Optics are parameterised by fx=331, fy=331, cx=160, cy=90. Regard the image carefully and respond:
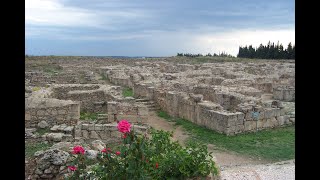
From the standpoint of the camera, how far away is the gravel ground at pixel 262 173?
7.35m

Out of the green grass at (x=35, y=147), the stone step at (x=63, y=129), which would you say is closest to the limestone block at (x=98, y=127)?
the stone step at (x=63, y=129)

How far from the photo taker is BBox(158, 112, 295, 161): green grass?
10.3m

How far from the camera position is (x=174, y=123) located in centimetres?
1448

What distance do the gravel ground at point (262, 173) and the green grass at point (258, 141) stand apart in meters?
1.72

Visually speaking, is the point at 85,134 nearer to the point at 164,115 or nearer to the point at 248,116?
the point at 248,116

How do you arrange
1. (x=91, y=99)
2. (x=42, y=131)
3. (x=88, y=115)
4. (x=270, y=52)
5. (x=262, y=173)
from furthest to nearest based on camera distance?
(x=270, y=52)
(x=91, y=99)
(x=88, y=115)
(x=42, y=131)
(x=262, y=173)

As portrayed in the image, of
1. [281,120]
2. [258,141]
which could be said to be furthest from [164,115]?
[258,141]

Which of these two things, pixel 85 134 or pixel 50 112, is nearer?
pixel 85 134

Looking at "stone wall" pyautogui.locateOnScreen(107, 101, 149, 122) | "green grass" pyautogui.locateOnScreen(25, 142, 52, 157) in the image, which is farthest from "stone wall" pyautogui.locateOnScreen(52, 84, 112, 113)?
"green grass" pyautogui.locateOnScreen(25, 142, 52, 157)

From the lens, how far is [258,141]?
11641 mm

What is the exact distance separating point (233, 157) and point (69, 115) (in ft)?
20.0

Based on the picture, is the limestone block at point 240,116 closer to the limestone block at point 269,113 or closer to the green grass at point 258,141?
the green grass at point 258,141

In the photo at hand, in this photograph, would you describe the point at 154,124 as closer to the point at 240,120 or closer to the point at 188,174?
the point at 240,120

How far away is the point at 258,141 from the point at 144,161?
27.7 ft
